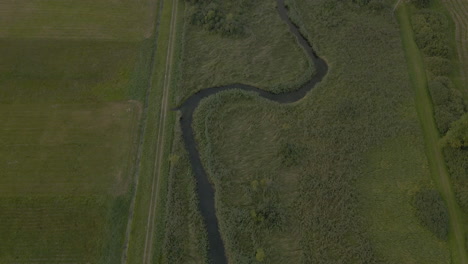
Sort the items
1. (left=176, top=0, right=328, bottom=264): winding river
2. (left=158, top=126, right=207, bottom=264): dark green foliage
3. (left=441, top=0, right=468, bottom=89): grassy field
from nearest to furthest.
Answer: (left=158, top=126, right=207, bottom=264): dark green foliage → (left=176, top=0, right=328, bottom=264): winding river → (left=441, top=0, right=468, bottom=89): grassy field

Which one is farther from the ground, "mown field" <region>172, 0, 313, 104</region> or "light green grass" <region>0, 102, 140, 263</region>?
"mown field" <region>172, 0, 313, 104</region>

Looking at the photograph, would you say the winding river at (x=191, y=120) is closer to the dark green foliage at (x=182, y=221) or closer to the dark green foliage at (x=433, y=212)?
the dark green foliage at (x=182, y=221)

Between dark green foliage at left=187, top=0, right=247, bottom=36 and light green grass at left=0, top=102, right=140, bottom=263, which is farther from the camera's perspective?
dark green foliage at left=187, top=0, right=247, bottom=36

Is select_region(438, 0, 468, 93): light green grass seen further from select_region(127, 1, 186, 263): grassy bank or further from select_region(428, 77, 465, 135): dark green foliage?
select_region(127, 1, 186, 263): grassy bank

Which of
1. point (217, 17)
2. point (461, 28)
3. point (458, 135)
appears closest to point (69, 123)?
point (217, 17)

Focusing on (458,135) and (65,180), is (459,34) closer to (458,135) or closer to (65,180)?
(458,135)

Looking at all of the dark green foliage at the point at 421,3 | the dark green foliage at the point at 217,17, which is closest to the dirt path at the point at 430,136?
the dark green foliage at the point at 421,3

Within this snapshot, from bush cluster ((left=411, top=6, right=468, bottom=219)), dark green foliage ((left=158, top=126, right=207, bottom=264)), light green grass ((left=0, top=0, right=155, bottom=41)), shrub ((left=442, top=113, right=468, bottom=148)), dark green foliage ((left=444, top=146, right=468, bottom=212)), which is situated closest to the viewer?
dark green foliage ((left=158, top=126, right=207, bottom=264))

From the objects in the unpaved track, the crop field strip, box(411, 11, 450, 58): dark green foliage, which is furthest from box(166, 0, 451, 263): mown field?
the crop field strip

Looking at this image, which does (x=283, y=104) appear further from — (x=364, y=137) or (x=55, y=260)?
(x=55, y=260)
